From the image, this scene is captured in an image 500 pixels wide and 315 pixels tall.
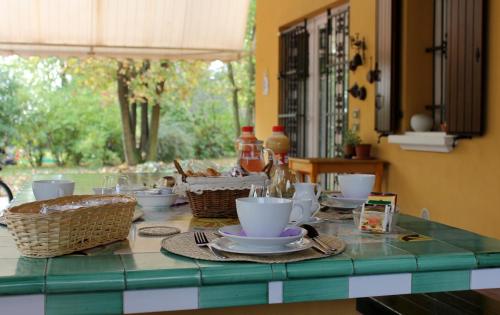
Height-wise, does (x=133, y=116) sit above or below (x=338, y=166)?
above

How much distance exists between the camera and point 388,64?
4.39m

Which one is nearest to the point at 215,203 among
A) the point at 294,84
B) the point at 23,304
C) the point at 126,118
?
the point at 23,304

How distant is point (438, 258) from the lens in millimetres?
1264

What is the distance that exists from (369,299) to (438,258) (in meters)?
0.92

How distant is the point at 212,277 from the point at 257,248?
149 millimetres

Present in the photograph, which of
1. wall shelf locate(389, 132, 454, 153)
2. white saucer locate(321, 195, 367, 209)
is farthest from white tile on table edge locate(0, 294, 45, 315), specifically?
wall shelf locate(389, 132, 454, 153)

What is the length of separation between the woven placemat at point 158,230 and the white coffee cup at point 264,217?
0.99 ft

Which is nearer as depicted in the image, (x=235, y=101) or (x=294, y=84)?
(x=294, y=84)

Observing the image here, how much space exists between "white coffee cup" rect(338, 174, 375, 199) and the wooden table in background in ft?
8.06

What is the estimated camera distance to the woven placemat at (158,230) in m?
1.50

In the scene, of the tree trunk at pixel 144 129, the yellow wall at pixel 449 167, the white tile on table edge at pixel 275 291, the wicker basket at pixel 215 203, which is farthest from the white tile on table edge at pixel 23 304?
the tree trunk at pixel 144 129

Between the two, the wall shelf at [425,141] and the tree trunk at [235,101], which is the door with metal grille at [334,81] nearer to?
the wall shelf at [425,141]

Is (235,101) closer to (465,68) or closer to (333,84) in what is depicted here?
(333,84)

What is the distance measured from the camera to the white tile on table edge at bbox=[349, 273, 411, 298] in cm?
121
